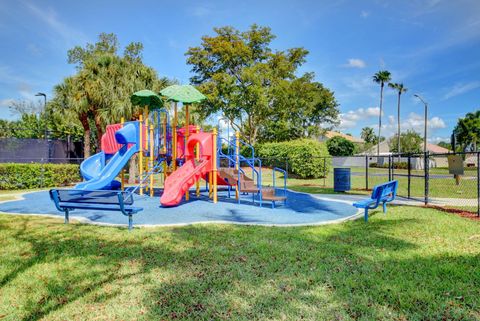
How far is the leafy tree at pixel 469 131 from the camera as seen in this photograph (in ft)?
196

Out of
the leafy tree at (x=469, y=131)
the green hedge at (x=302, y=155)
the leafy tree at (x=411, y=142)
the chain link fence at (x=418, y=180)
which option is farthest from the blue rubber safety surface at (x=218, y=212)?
the leafy tree at (x=469, y=131)

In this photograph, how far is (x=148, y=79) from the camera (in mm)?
19969

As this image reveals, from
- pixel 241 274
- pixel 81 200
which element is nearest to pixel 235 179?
pixel 81 200

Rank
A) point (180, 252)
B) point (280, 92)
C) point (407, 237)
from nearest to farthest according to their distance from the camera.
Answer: point (180, 252)
point (407, 237)
point (280, 92)

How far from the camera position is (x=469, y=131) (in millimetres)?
61000

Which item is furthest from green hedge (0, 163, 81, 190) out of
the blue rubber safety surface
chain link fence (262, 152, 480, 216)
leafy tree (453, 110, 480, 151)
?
leafy tree (453, 110, 480, 151)

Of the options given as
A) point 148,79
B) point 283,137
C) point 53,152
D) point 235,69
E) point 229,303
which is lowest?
point 229,303

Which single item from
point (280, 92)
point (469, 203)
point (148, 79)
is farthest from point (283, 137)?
point (469, 203)

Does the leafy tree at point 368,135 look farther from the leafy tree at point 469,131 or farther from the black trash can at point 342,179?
the black trash can at point 342,179

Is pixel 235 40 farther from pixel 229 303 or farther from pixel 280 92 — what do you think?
pixel 229 303

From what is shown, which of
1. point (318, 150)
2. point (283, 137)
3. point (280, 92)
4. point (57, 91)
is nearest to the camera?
point (57, 91)

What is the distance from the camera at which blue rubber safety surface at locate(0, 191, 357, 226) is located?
791cm

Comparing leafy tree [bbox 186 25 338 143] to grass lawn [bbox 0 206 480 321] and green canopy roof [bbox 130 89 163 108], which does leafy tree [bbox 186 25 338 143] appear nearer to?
A: green canopy roof [bbox 130 89 163 108]

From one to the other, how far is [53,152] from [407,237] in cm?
2459
